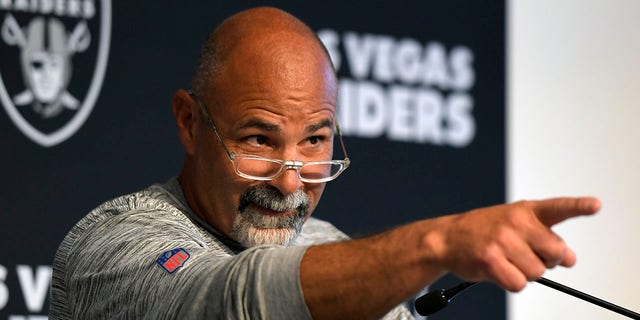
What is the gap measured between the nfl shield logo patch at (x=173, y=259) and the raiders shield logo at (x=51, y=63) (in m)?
1.31

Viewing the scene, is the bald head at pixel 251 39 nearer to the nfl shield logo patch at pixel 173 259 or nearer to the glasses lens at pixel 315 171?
the glasses lens at pixel 315 171

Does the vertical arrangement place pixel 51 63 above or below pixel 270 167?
above

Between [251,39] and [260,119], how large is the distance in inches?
7.6

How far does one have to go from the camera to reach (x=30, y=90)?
9.67 feet

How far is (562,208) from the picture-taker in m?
1.34

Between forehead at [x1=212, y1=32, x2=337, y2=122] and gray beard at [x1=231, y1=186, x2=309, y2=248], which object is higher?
forehead at [x1=212, y1=32, x2=337, y2=122]

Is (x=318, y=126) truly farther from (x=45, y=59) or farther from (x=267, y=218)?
(x=45, y=59)

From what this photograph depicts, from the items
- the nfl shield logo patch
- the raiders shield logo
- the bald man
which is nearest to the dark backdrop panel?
the raiders shield logo

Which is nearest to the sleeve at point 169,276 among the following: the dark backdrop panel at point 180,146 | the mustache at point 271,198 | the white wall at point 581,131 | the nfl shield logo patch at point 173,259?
the nfl shield logo patch at point 173,259

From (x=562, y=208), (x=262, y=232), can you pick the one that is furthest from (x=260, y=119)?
(x=562, y=208)

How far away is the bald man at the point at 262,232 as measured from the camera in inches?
55.1

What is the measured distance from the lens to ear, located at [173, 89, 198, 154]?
2375 mm

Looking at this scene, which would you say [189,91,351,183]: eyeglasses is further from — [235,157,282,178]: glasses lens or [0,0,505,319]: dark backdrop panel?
[0,0,505,319]: dark backdrop panel

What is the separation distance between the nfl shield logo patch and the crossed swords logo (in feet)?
4.32
